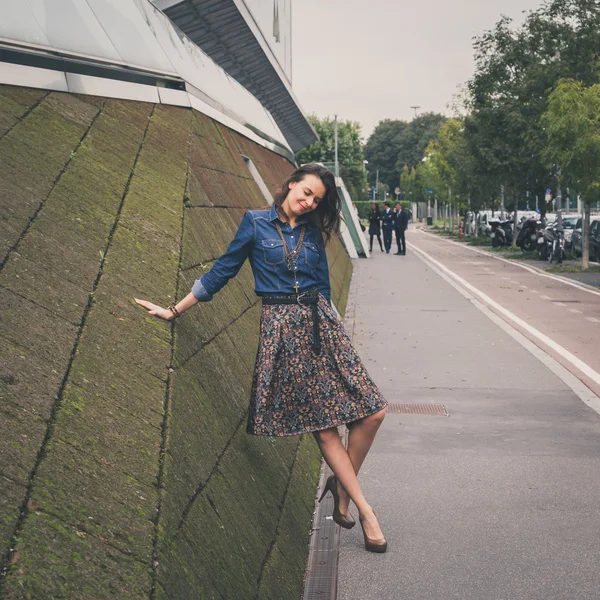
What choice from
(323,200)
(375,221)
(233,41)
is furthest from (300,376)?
(375,221)

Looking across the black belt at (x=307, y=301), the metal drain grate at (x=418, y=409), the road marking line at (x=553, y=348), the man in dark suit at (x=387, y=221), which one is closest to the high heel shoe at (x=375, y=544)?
the black belt at (x=307, y=301)

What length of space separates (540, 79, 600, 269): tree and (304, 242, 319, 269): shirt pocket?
21.4 m

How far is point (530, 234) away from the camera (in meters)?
39.1

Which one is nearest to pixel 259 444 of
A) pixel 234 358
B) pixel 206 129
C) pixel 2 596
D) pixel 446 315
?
pixel 234 358

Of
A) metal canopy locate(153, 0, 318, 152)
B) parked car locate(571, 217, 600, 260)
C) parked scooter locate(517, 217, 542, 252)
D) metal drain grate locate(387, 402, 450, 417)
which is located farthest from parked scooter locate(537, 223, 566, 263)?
metal drain grate locate(387, 402, 450, 417)

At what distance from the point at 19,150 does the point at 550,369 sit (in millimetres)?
7290

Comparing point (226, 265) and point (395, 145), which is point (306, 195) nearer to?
point (226, 265)

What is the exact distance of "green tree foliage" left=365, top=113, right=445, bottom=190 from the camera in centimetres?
15712

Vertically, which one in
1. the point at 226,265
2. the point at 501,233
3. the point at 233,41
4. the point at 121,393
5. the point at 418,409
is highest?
the point at 233,41

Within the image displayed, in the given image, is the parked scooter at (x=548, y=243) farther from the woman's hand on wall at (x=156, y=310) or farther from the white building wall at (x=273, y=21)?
the woman's hand on wall at (x=156, y=310)

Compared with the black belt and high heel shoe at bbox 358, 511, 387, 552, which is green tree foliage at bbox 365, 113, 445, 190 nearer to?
high heel shoe at bbox 358, 511, 387, 552

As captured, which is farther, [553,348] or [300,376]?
[553,348]

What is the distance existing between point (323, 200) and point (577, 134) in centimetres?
2186

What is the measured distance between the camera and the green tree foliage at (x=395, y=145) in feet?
516
